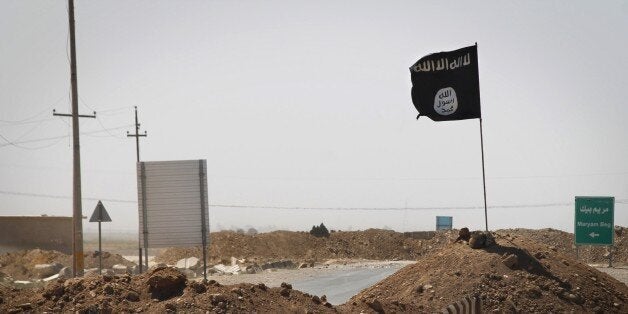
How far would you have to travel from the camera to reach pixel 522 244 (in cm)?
1900

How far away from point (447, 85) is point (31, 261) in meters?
29.4

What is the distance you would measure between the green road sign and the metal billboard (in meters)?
17.2

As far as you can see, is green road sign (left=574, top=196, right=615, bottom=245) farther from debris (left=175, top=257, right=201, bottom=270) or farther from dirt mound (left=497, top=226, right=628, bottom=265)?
debris (left=175, top=257, right=201, bottom=270)

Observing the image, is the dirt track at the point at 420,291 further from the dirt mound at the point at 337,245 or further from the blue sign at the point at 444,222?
the blue sign at the point at 444,222

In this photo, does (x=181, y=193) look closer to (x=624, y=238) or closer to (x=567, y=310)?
(x=567, y=310)

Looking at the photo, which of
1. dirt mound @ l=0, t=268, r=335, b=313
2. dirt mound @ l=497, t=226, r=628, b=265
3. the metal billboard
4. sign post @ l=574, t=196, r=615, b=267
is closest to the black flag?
the metal billboard

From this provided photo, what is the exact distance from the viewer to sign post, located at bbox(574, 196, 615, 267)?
31.4 meters

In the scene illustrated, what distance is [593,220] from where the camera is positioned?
3175 centimetres

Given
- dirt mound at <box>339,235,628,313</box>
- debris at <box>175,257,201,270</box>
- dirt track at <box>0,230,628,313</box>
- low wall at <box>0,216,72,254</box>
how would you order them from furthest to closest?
low wall at <box>0,216,72,254</box>
debris at <box>175,257,201,270</box>
dirt mound at <box>339,235,628,313</box>
dirt track at <box>0,230,628,313</box>

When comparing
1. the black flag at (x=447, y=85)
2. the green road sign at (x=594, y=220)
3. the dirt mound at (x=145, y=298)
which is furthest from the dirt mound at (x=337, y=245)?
the dirt mound at (x=145, y=298)

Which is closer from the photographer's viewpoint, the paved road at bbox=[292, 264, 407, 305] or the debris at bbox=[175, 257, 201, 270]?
the paved road at bbox=[292, 264, 407, 305]

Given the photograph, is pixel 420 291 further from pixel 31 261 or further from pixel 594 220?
pixel 31 261

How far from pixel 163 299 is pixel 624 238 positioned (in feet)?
132

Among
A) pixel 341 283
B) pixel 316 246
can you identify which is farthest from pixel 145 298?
pixel 316 246
